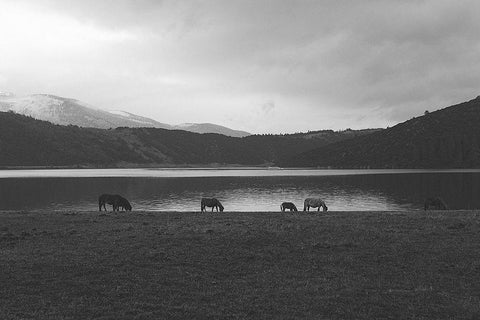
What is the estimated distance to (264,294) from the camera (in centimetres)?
1488

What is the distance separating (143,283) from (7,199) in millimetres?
79131

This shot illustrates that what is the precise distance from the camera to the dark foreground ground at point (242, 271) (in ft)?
44.3

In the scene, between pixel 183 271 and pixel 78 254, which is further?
pixel 78 254

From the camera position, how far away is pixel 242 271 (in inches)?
710

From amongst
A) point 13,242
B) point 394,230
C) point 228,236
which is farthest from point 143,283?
point 394,230

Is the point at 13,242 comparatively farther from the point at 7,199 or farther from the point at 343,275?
the point at 7,199

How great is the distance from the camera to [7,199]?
84500mm

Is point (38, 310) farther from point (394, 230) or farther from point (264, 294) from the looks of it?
point (394, 230)

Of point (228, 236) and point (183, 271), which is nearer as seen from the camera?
point (183, 271)

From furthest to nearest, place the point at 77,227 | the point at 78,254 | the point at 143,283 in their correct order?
the point at 77,227
the point at 78,254
the point at 143,283

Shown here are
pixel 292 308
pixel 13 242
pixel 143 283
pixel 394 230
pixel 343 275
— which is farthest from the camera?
pixel 394 230

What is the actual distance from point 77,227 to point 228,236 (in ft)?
34.6

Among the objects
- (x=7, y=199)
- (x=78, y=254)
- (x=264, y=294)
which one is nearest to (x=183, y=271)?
(x=264, y=294)

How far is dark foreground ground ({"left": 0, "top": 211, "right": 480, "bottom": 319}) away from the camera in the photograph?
13.5 meters
